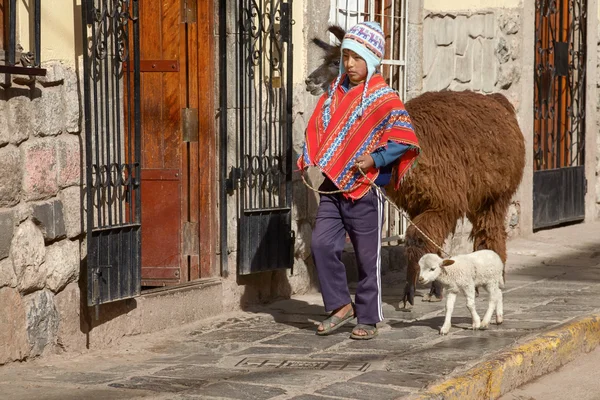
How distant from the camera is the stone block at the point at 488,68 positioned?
35.5 ft

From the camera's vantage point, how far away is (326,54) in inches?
313

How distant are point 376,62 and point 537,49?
586 cm

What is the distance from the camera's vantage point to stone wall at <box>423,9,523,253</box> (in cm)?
1003

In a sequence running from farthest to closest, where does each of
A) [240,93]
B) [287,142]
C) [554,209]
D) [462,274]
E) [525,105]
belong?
1. [554,209]
2. [525,105]
3. [287,142]
4. [240,93]
5. [462,274]

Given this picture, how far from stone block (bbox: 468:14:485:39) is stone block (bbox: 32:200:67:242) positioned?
5.65 m

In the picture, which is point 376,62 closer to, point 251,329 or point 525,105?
point 251,329

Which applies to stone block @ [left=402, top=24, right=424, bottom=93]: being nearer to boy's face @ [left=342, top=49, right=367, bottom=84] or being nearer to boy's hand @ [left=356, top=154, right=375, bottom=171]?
boy's face @ [left=342, top=49, right=367, bottom=84]

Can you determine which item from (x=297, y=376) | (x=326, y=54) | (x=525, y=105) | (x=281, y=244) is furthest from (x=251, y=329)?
(x=525, y=105)

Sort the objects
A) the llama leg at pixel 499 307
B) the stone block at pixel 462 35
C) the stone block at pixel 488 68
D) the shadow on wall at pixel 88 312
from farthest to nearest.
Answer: the stone block at pixel 488 68 → the stone block at pixel 462 35 → the llama leg at pixel 499 307 → the shadow on wall at pixel 88 312

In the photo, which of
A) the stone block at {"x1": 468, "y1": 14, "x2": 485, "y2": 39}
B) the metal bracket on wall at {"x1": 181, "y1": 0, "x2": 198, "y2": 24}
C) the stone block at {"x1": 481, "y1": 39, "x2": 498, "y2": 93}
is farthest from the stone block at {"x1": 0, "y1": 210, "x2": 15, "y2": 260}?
the stone block at {"x1": 481, "y1": 39, "x2": 498, "y2": 93}

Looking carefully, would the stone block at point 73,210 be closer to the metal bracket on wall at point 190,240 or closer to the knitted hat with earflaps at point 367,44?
the metal bracket on wall at point 190,240

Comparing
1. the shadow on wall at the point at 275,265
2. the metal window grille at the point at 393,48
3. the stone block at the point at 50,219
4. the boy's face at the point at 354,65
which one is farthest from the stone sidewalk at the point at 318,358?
the boy's face at the point at 354,65

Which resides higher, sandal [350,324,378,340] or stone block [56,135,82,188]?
stone block [56,135,82,188]

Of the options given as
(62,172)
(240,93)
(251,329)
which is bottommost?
(251,329)
